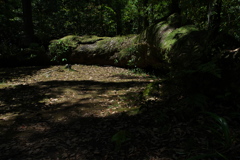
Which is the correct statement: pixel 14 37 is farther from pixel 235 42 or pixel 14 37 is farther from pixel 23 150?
pixel 235 42

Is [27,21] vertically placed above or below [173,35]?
above

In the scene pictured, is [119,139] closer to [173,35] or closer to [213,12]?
[173,35]

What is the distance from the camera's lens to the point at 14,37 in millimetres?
12547

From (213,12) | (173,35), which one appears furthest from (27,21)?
(213,12)

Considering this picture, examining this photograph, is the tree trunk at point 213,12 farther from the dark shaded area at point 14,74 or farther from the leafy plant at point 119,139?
the dark shaded area at point 14,74

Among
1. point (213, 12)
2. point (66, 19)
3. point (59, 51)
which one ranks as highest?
point (66, 19)

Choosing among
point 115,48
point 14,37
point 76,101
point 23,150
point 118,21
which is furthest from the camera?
point 118,21

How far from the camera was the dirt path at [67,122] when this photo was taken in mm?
2660

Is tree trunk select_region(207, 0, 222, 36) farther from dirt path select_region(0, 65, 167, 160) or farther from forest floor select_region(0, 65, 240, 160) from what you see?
dirt path select_region(0, 65, 167, 160)

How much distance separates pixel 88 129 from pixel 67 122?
72cm

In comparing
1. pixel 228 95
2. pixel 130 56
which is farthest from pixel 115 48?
pixel 228 95

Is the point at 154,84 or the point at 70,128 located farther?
the point at 70,128

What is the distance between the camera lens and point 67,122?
390cm

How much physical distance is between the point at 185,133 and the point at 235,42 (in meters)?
2.28
